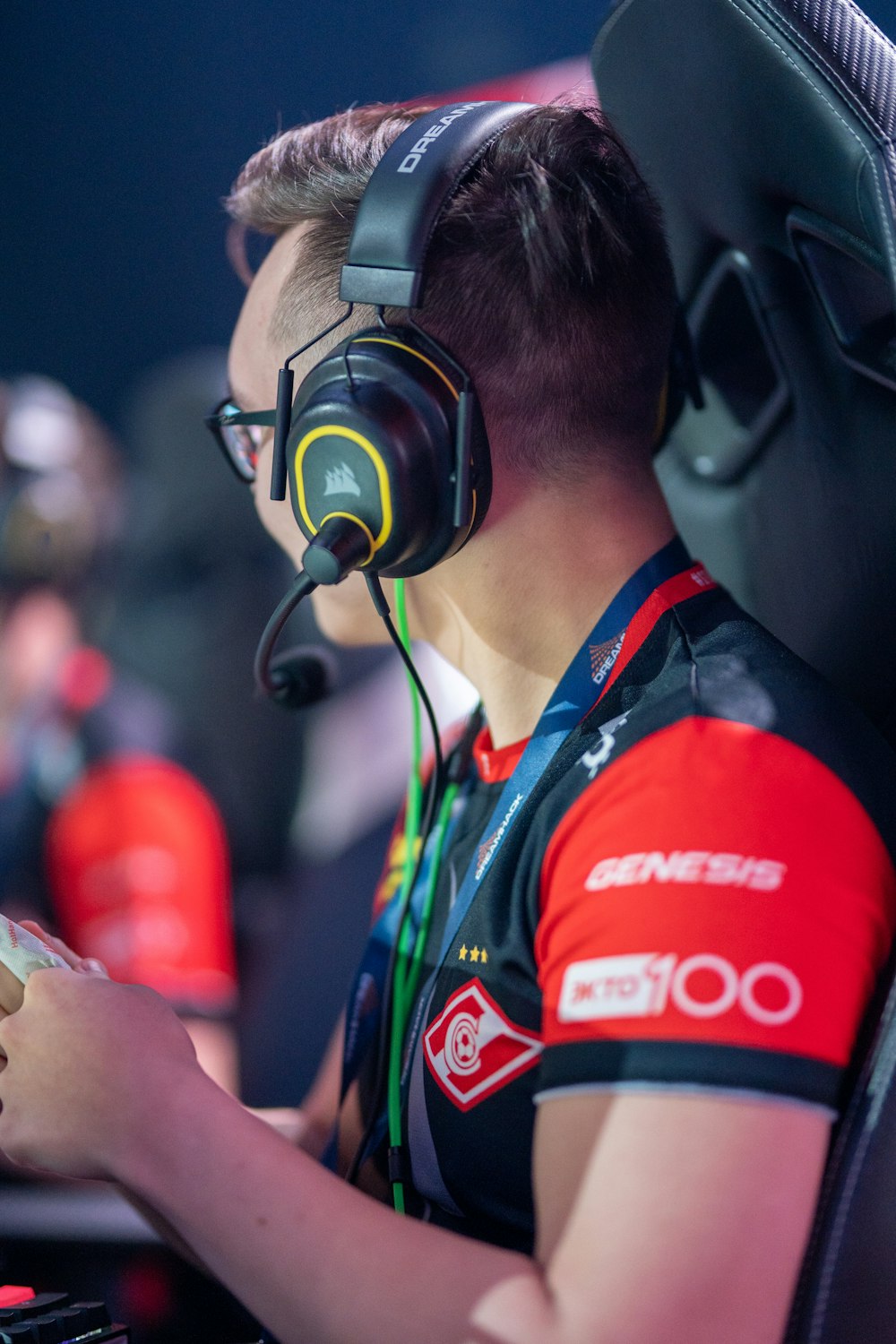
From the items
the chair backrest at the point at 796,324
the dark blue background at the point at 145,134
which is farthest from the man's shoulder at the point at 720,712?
the dark blue background at the point at 145,134

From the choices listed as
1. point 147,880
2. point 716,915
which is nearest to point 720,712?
point 716,915

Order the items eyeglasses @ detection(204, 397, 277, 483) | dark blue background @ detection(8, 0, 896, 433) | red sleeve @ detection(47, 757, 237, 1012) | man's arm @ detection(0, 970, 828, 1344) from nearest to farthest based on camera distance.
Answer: man's arm @ detection(0, 970, 828, 1344)
eyeglasses @ detection(204, 397, 277, 483)
red sleeve @ detection(47, 757, 237, 1012)
dark blue background @ detection(8, 0, 896, 433)

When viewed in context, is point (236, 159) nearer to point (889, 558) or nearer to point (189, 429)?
point (189, 429)

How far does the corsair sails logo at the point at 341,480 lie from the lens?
702 millimetres

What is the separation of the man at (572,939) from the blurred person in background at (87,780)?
812mm

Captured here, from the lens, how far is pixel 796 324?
2.95ft

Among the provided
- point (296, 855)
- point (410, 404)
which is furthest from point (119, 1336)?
point (296, 855)

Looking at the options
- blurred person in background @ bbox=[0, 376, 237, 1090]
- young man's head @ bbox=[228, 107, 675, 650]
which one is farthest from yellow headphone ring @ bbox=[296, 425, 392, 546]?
blurred person in background @ bbox=[0, 376, 237, 1090]

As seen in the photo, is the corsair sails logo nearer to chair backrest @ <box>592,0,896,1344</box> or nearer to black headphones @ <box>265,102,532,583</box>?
black headphones @ <box>265,102,532,583</box>

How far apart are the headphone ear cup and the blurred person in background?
972 millimetres

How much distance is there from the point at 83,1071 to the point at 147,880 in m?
1.08

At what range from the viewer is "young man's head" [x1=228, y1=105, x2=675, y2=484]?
74 centimetres

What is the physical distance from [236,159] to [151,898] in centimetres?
190

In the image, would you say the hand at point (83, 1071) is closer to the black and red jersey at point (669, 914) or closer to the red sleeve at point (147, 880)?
the black and red jersey at point (669, 914)
